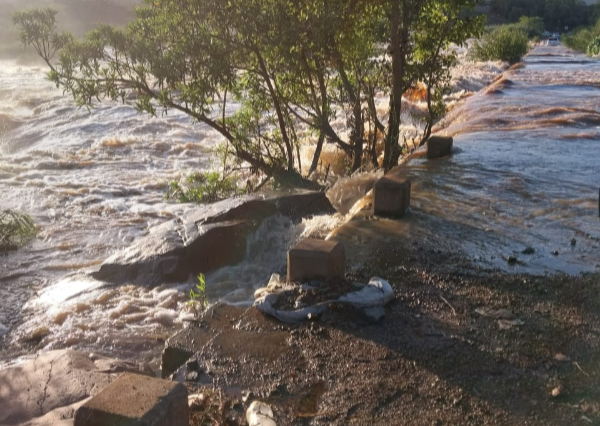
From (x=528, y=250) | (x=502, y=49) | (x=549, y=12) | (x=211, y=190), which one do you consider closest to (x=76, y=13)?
(x=502, y=49)

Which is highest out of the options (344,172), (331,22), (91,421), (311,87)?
(331,22)

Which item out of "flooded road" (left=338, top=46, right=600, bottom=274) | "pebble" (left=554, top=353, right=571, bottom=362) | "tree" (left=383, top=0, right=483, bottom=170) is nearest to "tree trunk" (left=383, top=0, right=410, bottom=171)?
"tree" (left=383, top=0, right=483, bottom=170)

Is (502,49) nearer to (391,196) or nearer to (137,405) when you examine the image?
(391,196)

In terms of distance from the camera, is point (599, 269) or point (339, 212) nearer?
point (599, 269)

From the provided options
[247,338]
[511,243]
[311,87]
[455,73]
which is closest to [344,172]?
[311,87]

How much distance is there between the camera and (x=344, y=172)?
10.3 metres

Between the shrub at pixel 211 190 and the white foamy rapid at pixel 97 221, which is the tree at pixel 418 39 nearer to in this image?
the white foamy rapid at pixel 97 221

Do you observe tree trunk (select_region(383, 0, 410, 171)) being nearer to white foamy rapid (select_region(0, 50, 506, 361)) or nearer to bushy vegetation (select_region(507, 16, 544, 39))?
white foamy rapid (select_region(0, 50, 506, 361))

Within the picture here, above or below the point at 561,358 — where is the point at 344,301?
above

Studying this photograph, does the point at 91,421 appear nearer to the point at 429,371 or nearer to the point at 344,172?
the point at 429,371

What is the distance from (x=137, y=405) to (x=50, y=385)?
5.46 ft

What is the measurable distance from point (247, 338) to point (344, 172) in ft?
22.4

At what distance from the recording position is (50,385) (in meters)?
3.91

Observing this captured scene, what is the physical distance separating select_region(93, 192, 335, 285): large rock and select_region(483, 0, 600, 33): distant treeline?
79.1 meters
